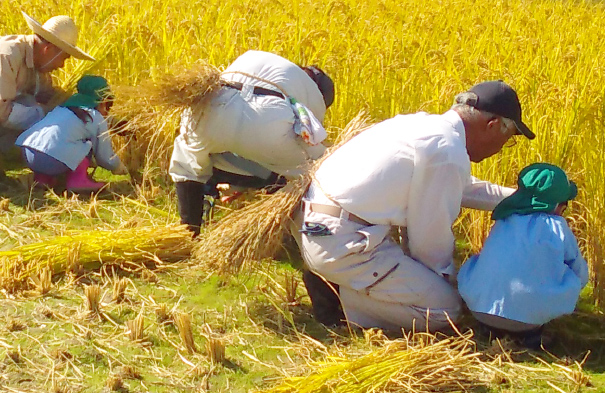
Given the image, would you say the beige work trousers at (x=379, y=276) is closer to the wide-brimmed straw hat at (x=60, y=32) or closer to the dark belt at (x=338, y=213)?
the dark belt at (x=338, y=213)

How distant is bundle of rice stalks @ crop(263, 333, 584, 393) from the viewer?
2486 mm

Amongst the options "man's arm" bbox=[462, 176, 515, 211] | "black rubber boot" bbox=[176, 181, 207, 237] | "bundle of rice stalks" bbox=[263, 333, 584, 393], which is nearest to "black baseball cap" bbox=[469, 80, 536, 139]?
"man's arm" bbox=[462, 176, 515, 211]

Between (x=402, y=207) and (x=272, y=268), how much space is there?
0.99 metres

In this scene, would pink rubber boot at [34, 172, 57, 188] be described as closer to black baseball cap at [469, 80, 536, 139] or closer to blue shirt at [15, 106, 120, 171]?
blue shirt at [15, 106, 120, 171]

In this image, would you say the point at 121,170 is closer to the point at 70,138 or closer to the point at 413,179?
the point at 70,138

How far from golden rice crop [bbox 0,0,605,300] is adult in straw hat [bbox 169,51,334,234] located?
331 mm

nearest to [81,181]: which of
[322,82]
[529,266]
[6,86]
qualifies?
[6,86]

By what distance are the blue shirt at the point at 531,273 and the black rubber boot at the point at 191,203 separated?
4.70 feet

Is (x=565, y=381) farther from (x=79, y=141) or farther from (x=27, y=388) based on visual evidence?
(x=79, y=141)

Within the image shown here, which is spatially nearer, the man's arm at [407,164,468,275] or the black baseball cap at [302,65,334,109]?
the man's arm at [407,164,468,275]

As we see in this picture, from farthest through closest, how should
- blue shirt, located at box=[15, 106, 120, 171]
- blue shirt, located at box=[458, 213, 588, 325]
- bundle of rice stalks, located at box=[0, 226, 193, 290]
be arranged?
1. blue shirt, located at box=[15, 106, 120, 171]
2. bundle of rice stalks, located at box=[0, 226, 193, 290]
3. blue shirt, located at box=[458, 213, 588, 325]

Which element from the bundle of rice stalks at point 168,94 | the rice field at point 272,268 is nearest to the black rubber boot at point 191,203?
the rice field at point 272,268

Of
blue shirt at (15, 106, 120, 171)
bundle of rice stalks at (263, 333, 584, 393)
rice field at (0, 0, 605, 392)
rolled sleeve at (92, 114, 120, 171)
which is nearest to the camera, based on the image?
bundle of rice stalks at (263, 333, 584, 393)

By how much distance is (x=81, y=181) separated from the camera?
15.1 feet
